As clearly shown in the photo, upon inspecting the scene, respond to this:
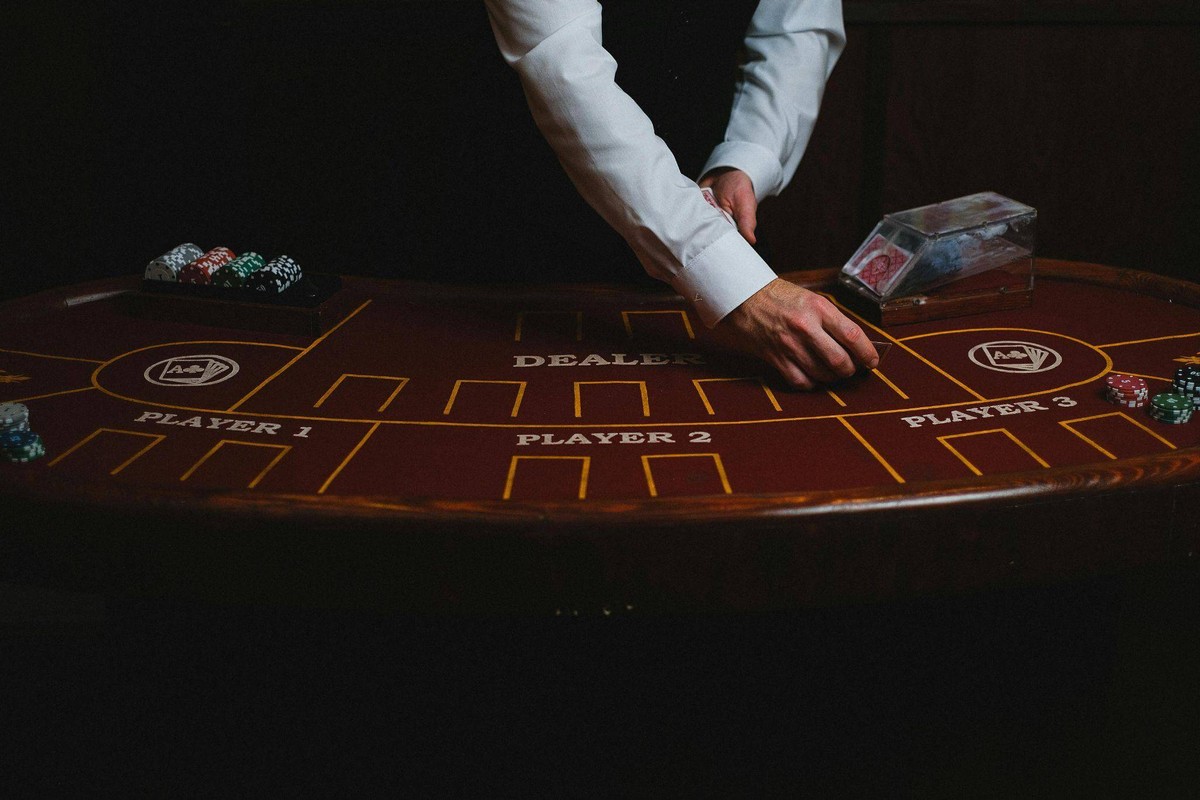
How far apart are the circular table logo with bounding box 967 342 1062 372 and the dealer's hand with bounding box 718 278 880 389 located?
221 millimetres

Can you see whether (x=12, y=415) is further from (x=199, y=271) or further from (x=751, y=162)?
(x=751, y=162)

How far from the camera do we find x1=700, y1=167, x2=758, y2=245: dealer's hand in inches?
80.4

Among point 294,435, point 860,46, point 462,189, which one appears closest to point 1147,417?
point 294,435

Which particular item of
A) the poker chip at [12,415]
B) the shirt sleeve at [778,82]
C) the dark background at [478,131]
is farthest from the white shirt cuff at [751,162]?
the poker chip at [12,415]

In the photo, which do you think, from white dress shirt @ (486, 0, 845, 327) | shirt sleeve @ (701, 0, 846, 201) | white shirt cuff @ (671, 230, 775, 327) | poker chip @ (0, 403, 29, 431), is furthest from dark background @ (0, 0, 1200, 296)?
poker chip @ (0, 403, 29, 431)

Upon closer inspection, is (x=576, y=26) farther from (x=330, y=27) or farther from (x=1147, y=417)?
(x=330, y=27)

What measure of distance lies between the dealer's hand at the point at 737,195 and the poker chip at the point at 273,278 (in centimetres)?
87

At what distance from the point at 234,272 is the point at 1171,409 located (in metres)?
1.51

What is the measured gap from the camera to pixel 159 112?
9.32ft

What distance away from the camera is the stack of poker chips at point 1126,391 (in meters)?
1.39

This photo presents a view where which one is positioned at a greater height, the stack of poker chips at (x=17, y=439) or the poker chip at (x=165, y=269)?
the poker chip at (x=165, y=269)

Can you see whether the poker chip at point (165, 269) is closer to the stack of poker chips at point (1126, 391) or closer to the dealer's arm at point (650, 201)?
the dealer's arm at point (650, 201)

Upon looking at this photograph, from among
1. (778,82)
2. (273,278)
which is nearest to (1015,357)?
(778,82)

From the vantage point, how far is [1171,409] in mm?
1334
